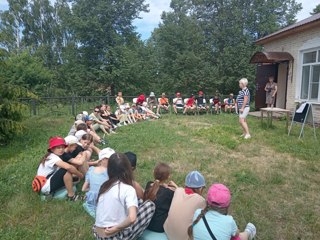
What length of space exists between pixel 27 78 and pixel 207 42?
16.0 meters

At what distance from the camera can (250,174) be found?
4977 millimetres

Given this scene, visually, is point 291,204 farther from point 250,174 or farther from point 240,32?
point 240,32

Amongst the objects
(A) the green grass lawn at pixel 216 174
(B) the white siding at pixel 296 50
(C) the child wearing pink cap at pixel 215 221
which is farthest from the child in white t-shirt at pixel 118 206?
(B) the white siding at pixel 296 50

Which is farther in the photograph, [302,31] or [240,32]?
[240,32]

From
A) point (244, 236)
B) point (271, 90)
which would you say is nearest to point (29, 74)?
point (271, 90)

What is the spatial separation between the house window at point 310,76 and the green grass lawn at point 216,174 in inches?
107

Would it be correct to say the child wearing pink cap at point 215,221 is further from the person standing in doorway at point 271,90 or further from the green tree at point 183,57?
the green tree at point 183,57

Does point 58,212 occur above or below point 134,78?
below

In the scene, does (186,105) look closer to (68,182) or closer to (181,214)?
(68,182)

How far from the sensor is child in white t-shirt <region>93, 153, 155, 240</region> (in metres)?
2.59

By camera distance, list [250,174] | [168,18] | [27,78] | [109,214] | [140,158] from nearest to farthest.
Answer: [109,214]
[250,174]
[140,158]
[27,78]
[168,18]

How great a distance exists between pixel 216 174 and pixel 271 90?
874 cm

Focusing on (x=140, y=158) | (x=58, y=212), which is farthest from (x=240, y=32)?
(x=58, y=212)

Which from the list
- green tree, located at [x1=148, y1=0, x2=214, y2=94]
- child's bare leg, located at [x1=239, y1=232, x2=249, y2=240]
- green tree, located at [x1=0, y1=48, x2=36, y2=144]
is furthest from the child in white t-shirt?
green tree, located at [x1=148, y1=0, x2=214, y2=94]
